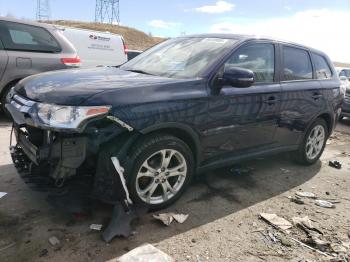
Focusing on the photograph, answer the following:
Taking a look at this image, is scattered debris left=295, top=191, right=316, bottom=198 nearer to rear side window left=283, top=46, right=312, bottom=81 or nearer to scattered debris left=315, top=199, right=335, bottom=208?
scattered debris left=315, top=199, right=335, bottom=208

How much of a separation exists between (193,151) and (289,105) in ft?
5.70

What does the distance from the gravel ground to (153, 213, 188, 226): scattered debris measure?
0.05 metres

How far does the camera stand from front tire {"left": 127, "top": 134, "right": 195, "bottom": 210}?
3.51m

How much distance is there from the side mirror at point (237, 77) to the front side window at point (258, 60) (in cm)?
22

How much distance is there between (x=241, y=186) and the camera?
4789mm

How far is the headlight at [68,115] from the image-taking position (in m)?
3.11

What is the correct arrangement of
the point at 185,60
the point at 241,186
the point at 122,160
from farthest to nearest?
the point at 241,186 < the point at 185,60 < the point at 122,160

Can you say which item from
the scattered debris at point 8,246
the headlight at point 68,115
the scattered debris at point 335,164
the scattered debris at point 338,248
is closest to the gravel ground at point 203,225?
the scattered debris at point 8,246

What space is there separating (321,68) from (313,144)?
46.1 inches

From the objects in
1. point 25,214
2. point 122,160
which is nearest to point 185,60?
point 122,160

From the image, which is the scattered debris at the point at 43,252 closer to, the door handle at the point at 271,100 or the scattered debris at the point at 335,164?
the door handle at the point at 271,100

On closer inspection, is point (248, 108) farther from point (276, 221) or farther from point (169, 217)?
point (169, 217)

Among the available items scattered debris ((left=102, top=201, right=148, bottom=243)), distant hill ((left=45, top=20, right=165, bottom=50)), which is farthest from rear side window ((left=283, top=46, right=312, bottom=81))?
distant hill ((left=45, top=20, right=165, bottom=50))

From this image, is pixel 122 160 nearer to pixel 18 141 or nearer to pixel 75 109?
pixel 75 109
